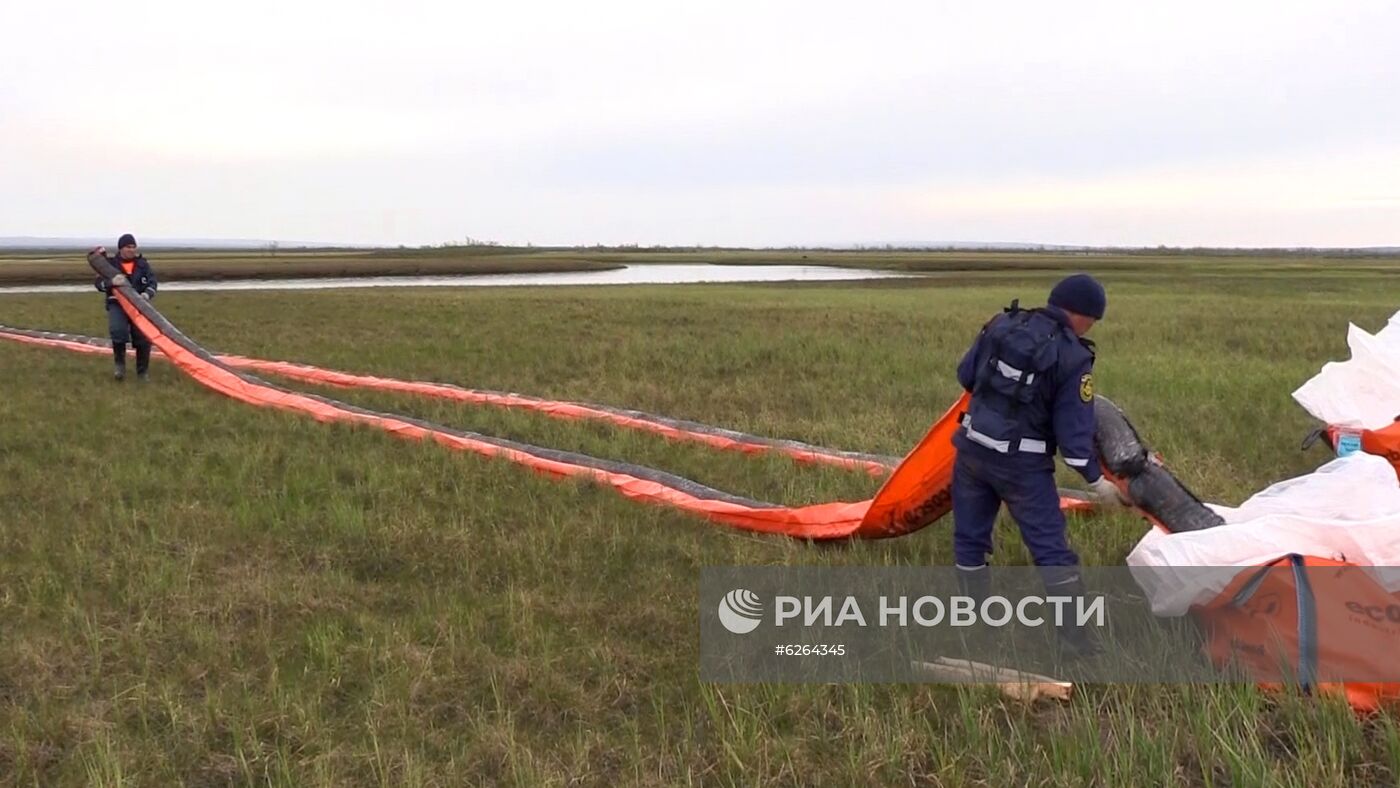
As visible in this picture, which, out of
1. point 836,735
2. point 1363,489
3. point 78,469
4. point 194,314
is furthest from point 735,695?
point 194,314

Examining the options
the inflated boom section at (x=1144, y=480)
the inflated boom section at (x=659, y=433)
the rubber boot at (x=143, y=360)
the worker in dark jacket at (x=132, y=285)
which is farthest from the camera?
the rubber boot at (x=143, y=360)

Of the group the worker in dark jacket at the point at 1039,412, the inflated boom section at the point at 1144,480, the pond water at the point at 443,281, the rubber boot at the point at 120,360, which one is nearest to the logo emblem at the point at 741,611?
the worker in dark jacket at the point at 1039,412

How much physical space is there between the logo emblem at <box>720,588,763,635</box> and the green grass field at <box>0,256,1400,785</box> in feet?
0.76

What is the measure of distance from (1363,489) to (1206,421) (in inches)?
210

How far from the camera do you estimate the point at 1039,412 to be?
3811 mm

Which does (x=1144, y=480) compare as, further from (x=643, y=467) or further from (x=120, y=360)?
(x=120, y=360)

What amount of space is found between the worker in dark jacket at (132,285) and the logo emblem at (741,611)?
33.6 ft

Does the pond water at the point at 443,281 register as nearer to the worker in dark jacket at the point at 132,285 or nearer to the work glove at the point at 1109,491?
the worker in dark jacket at the point at 132,285

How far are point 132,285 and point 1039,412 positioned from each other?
11552mm

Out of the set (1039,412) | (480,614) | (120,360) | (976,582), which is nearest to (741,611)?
(976,582)

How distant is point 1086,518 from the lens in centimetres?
557

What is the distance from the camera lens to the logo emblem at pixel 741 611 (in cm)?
430

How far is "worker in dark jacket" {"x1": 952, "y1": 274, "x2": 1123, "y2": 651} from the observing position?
3.70 metres

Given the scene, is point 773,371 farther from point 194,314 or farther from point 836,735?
point 194,314
